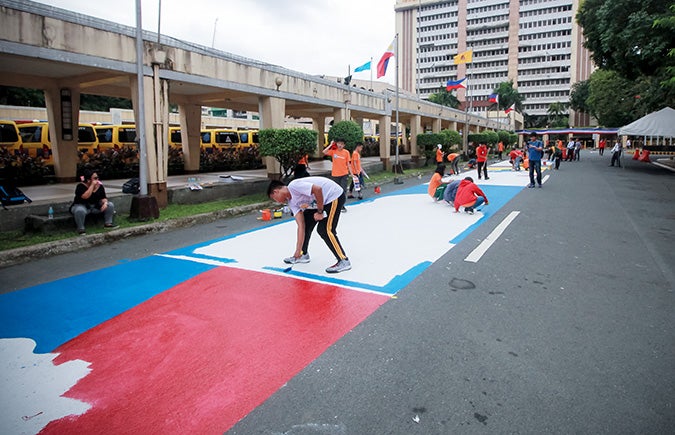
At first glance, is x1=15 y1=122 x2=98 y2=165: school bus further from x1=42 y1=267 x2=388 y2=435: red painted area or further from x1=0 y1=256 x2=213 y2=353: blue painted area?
x1=42 y1=267 x2=388 y2=435: red painted area

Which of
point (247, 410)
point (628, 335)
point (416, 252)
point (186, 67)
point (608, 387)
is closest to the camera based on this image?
point (247, 410)

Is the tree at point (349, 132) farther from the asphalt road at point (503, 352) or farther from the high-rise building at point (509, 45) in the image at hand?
the high-rise building at point (509, 45)

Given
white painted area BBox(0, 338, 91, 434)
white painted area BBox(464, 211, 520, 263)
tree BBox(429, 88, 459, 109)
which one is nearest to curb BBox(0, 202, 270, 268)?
white painted area BBox(0, 338, 91, 434)

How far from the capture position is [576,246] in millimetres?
7348

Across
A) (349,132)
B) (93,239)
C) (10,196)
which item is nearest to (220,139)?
(349,132)

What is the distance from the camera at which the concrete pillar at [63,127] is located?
1323 centimetres

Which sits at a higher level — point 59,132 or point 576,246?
point 59,132

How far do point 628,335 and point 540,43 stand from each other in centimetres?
10834

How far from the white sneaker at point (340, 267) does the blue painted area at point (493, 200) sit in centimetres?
250

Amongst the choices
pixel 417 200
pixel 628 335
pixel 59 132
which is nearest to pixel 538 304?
pixel 628 335

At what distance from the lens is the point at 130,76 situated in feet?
35.6

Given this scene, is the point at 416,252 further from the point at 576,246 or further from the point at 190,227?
the point at 190,227

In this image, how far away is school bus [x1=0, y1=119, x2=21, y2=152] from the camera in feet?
46.1

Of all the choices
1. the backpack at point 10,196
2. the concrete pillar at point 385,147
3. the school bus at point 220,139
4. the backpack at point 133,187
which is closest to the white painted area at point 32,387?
the backpack at point 10,196
